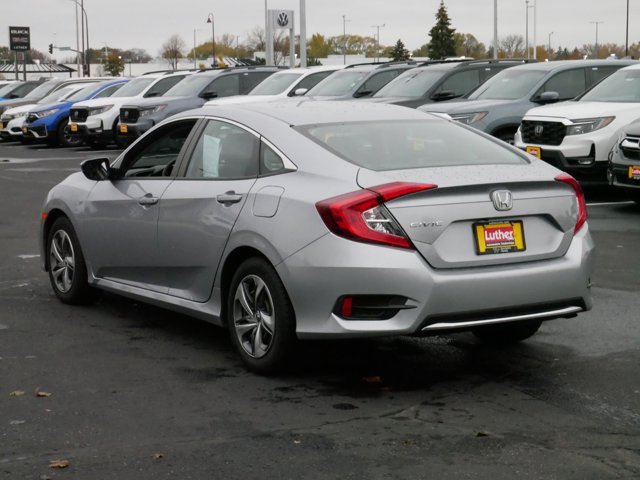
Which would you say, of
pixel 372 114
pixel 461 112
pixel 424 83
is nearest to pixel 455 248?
pixel 372 114

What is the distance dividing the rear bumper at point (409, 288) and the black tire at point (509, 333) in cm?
96

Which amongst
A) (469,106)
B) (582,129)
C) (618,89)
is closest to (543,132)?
(582,129)

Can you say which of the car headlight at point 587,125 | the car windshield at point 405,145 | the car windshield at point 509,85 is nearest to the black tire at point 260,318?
the car windshield at point 405,145

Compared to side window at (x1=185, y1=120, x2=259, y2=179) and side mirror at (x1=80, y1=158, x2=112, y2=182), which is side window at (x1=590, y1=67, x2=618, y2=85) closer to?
side mirror at (x1=80, y1=158, x2=112, y2=182)

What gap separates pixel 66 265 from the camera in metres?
8.73

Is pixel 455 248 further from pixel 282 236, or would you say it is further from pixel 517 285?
pixel 282 236

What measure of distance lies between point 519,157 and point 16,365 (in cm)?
313

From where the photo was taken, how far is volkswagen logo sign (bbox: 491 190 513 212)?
612 cm

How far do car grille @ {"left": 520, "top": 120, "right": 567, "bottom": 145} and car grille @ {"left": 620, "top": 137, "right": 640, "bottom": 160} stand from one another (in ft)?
6.23

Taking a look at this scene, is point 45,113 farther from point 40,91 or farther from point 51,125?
point 40,91

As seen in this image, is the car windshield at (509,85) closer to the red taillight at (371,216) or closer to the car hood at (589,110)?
the car hood at (589,110)

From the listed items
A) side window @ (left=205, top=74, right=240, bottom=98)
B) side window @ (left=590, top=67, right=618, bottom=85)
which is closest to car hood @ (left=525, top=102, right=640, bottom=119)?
side window @ (left=590, top=67, right=618, bottom=85)

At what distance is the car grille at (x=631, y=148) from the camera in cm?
1377

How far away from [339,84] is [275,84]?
8.48ft
